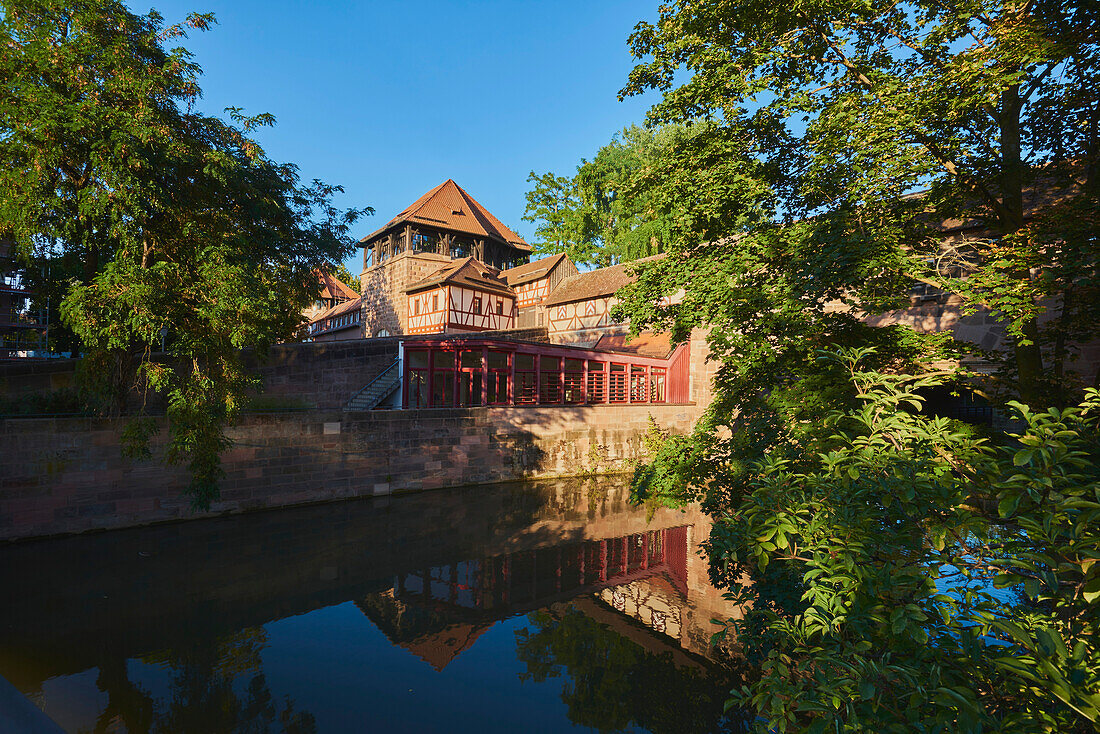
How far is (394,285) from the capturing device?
30.1m

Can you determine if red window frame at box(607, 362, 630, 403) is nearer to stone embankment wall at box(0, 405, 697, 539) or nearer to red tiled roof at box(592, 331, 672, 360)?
stone embankment wall at box(0, 405, 697, 539)

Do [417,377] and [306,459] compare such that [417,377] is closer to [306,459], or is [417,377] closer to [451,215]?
[306,459]

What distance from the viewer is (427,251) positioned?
98.8 feet

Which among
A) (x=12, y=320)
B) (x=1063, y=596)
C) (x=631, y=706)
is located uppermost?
(x=12, y=320)

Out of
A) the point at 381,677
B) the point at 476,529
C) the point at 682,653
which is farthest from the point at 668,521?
the point at 381,677

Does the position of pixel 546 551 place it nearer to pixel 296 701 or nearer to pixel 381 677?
pixel 381 677

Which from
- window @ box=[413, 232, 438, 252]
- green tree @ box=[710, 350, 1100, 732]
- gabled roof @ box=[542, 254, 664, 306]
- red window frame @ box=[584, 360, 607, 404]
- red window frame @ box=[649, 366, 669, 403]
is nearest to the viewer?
green tree @ box=[710, 350, 1100, 732]

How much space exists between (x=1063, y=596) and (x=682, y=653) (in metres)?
5.47

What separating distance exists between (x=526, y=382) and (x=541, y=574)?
11.8 metres

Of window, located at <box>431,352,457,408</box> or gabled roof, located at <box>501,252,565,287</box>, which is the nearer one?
window, located at <box>431,352,457,408</box>

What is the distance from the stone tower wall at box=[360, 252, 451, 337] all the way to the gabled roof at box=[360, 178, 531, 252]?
2.12 metres

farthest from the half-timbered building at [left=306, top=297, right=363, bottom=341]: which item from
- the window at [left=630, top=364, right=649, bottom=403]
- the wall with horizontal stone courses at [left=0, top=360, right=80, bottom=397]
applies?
the window at [left=630, top=364, right=649, bottom=403]

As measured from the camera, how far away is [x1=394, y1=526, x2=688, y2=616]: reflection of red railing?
7801 millimetres

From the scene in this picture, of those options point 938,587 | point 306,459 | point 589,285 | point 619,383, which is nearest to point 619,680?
point 938,587
